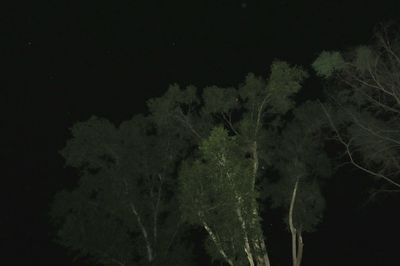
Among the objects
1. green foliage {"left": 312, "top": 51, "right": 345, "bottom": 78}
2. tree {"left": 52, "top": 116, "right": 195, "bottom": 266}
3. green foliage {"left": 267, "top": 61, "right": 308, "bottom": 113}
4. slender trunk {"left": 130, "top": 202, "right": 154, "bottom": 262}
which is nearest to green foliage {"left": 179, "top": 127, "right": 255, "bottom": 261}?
green foliage {"left": 267, "top": 61, "right": 308, "bottom": 113}

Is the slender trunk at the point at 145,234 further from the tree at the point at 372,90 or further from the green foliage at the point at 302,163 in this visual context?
the tree at the point at 372,90

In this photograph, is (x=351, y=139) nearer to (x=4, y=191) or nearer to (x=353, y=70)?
(x=353, y=70)

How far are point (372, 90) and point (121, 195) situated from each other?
10.4 m

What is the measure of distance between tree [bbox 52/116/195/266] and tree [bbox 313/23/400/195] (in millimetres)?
8256

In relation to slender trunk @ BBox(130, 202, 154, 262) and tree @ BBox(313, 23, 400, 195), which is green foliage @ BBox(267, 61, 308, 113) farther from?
slender trunk @ BBox(130, 202, 154, 262)

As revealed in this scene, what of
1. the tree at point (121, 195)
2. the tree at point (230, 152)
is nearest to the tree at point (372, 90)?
the tree at point (230, 152)

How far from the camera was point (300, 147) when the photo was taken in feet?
72.0

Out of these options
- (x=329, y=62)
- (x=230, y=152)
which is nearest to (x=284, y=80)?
(x=230, y=152)

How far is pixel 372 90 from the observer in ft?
53.4

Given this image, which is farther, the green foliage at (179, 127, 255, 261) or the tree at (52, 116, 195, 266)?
the tree at (52, 116, 195, 266)

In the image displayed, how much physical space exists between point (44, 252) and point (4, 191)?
592 centimetres

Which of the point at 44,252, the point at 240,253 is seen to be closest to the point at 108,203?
the point at 240,253

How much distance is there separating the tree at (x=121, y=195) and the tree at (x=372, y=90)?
8256 millimetres

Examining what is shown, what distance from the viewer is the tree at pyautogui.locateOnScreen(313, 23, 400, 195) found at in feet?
50.2
